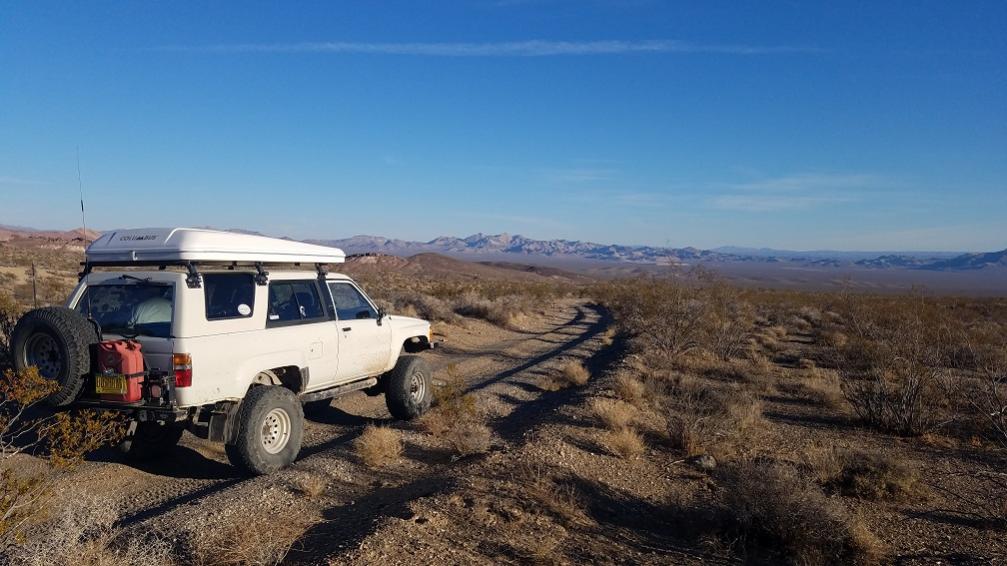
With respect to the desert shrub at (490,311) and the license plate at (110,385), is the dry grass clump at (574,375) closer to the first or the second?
the license plate at (110,385)

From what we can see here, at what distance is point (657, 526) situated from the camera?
5.99 meters

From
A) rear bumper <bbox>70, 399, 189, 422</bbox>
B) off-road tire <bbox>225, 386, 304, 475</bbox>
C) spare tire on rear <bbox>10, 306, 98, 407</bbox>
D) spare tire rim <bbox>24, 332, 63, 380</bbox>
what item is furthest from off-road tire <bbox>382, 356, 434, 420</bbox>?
spare tire rim <bbox>24, 332, 63, 380</bbox>

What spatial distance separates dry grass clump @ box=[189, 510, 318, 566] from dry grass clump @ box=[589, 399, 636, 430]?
15.2ft

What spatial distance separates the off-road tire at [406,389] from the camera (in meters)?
9.36

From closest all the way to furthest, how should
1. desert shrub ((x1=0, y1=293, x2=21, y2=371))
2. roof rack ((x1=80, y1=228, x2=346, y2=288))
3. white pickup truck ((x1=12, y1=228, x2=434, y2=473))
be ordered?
1. white pickup truck ((x1=12, y1=228, x2=434, y2=473))
2. roof rack ((x1=80, y1=228, x2=346, y2=288))
3. desert shrub ((x1=0, y1=293, x2=21, y2=371))

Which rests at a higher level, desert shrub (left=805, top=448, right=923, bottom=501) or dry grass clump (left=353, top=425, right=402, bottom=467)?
dry grass clump (left=353, top=425, right=402, bottom=467)

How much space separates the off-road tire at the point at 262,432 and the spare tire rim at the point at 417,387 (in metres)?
2.48

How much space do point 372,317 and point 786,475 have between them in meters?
5.39

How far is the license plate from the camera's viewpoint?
6074mm

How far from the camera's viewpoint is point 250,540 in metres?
4.94

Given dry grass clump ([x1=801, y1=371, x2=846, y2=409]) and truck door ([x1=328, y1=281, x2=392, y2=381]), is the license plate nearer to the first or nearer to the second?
truck door ([x1=328, y1=281, x2=392, y2=381])

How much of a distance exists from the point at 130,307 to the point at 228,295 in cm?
92

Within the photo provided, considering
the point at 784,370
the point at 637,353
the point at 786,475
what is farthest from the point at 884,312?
the point at 786,475

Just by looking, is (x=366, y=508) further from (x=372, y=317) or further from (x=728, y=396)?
(x=728, y=396)
